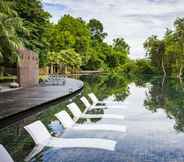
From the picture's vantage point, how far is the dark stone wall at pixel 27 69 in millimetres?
18203

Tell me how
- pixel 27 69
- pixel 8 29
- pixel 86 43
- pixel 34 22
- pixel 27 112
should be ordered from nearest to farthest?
1. pixel 27 112
2. pixel 8 29
3. pixel 27 69
4. pixel 34 22
5. pixel 86 43

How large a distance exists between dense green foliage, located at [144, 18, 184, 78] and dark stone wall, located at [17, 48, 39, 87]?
52.6 feet

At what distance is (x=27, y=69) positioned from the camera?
64.0 ft

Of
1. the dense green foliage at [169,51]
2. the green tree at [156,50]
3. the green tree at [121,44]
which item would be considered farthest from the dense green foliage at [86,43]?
the dense green foliage at [169,51]

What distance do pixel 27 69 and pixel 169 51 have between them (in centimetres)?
1791

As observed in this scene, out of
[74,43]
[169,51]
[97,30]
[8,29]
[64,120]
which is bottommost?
[64,120]

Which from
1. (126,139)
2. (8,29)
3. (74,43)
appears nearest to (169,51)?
(74,43)

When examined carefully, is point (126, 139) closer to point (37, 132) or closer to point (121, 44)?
point (37, 132)

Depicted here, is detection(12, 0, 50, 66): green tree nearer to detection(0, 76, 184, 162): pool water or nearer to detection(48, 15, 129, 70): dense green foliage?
detection(48, 15, 129, 70): dense green foliage

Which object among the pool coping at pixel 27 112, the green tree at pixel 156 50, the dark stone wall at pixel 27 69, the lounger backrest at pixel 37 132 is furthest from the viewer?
the green tree at pixel 156 50

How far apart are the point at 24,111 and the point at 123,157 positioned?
163 inches

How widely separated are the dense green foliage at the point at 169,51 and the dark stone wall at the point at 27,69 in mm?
16021

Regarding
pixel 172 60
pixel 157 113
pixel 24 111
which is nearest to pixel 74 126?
pixel 24 111

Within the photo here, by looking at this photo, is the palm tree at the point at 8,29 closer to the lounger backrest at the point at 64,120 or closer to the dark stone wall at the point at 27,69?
the dark stone wall at the point at 27,69
